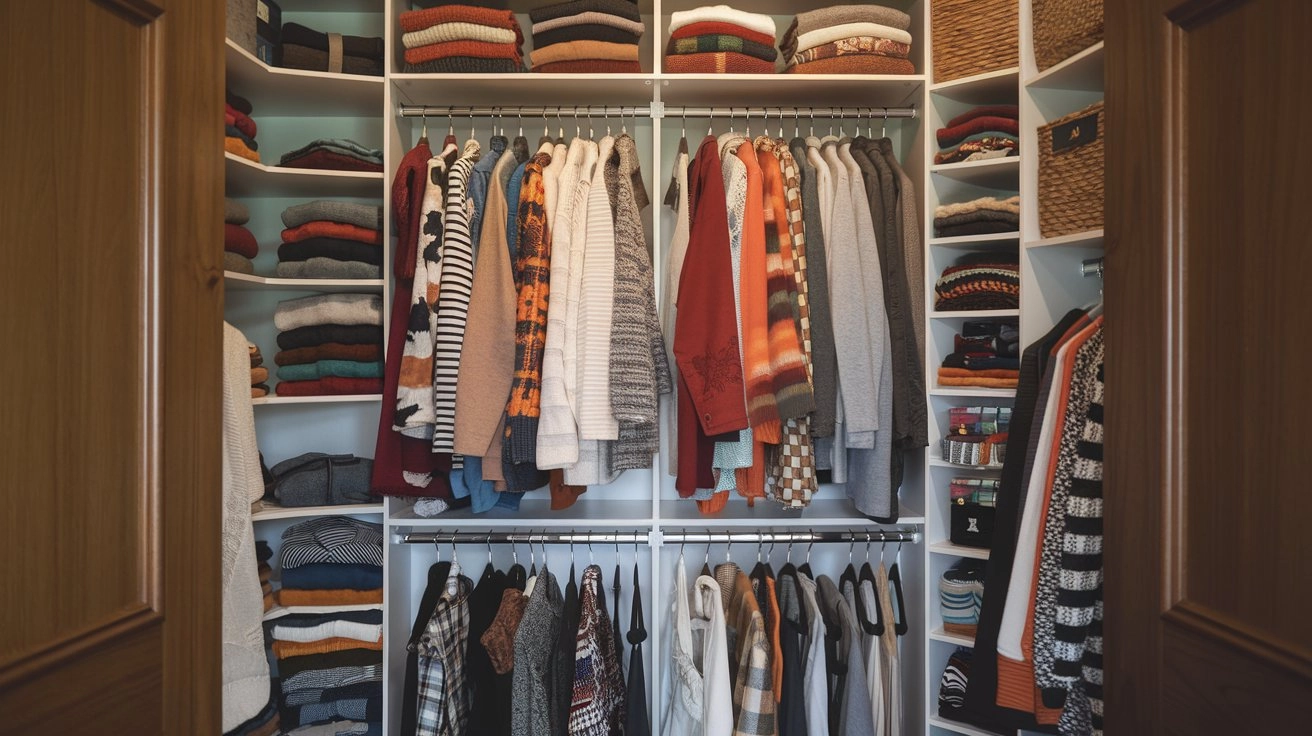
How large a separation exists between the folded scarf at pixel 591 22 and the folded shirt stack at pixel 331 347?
936 millimetres

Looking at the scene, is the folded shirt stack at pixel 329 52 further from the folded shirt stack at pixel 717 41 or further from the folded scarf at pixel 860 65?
the folded scarf at pixel 860 65

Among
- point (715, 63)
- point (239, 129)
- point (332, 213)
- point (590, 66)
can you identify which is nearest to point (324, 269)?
point (332, 213)

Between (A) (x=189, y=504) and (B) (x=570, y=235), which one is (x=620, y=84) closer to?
(B) (x=570, y=235)

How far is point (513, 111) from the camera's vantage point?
2301mm

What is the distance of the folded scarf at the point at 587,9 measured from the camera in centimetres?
213

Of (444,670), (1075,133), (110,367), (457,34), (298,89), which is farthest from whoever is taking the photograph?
(298,89)

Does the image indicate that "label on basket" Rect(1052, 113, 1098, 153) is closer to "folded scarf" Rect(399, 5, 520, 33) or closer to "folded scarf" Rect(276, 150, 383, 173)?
"folded scarf" Rect(399, 5, 520, 33)

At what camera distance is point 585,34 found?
2146mm

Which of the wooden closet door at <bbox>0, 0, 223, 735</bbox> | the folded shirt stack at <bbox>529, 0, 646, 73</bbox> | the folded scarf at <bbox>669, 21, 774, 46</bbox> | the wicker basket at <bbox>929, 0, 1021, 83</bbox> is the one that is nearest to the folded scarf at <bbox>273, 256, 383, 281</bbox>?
the folded shirt stack at <bbox>529, 0, 646, 73</bbox>

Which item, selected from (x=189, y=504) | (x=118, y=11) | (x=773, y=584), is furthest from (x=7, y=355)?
(x=773, y=584)

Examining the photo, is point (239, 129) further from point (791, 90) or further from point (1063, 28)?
point (1063, 28)

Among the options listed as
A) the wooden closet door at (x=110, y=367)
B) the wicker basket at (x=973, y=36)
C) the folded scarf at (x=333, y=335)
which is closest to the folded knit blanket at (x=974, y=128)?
the wicker basket at (x=973, y=36)

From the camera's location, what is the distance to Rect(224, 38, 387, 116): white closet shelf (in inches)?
80.9

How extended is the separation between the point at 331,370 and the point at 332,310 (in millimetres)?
172
